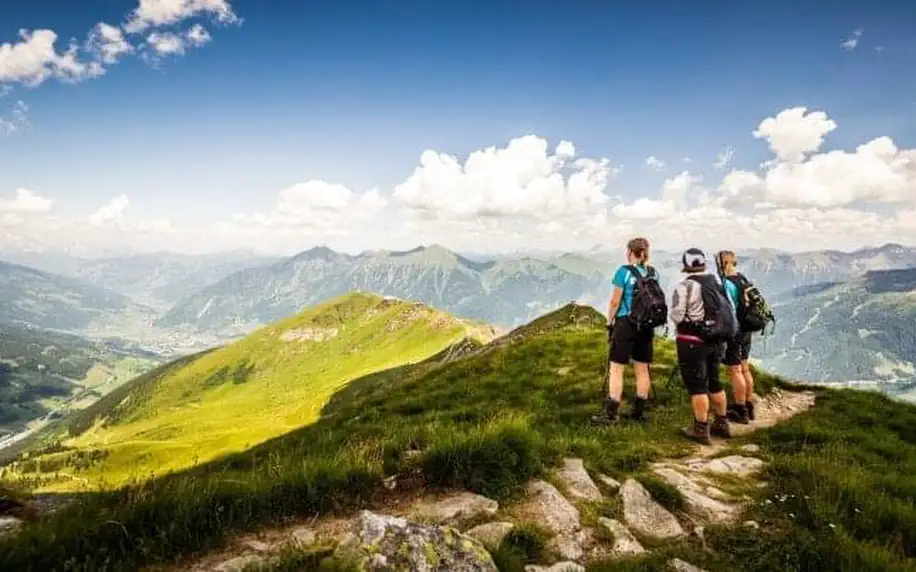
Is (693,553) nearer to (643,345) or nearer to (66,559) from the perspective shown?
(66,559)

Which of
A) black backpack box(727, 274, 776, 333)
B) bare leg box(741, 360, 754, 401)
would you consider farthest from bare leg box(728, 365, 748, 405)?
black backpack box(727, 274, 776, 333)

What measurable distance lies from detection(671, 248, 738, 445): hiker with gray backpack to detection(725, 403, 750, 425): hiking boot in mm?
2353

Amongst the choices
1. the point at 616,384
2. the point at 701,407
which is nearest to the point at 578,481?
the point at 701,407

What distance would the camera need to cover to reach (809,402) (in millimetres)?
18734

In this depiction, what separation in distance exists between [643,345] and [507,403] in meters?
6.21

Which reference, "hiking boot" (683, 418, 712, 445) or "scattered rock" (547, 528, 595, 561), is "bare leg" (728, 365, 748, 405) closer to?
"hiking boot" (683, 418, 712, 445)

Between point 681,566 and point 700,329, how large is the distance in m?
7.60

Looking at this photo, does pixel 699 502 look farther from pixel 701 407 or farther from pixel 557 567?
pixel 701 407

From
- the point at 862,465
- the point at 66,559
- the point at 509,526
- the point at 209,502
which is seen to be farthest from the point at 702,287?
the point at 66,559

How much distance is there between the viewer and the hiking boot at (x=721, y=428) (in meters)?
13.4

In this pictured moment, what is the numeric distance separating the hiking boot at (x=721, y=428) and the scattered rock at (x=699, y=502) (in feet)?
15.4

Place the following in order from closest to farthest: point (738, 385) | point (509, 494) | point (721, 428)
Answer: point (509, 494) → point (721, 428) → point (738, 385)

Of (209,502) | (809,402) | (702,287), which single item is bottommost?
(809,402)

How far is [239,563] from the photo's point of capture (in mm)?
5227
